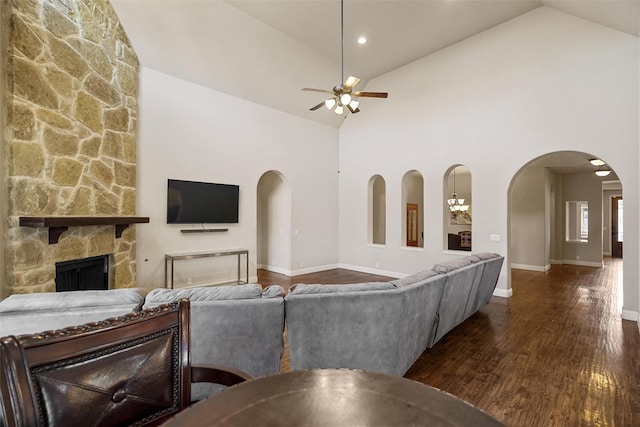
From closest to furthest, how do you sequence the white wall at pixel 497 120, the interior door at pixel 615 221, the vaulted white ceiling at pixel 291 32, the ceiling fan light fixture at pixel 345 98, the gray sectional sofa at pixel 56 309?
the gray sectional sofa at pixel 56 309
the ceiling fan light fixture at pixel 345 98
the white wall at pixel 497 120
the vaulted white ceiling at pixel 291 32
the interior door at pixel 615 221

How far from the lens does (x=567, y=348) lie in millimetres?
3250

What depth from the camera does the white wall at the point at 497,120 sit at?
4293mm

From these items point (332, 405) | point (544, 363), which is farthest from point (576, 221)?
point (332, 405)

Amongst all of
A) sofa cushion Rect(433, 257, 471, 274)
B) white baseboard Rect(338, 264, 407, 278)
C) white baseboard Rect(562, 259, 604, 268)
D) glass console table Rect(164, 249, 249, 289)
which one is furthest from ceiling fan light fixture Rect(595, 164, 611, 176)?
glass console table Rect(164, 249, 249, 289)

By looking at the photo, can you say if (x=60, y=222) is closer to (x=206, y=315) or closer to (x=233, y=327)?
(x=206, y=315)

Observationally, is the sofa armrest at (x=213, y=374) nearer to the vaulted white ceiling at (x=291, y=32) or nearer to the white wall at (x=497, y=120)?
the vaulted white ceiling at (x=291, y=32)

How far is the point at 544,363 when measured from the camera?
2928 millimetres

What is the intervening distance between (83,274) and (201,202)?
2.14m

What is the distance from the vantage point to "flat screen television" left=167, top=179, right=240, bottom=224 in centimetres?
527

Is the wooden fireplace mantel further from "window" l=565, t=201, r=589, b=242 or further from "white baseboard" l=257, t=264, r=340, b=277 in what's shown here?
"window" l=565, t=201, r=589, b=242

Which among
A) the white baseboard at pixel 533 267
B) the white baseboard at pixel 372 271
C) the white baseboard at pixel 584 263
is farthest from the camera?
the white baseboard at pixel 584 263

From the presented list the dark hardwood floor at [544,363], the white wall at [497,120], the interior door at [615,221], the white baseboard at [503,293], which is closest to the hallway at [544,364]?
the dark hardwood floor at [544,363]

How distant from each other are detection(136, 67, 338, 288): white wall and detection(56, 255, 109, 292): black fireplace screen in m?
0.66

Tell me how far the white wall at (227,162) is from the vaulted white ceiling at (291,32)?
39cm
